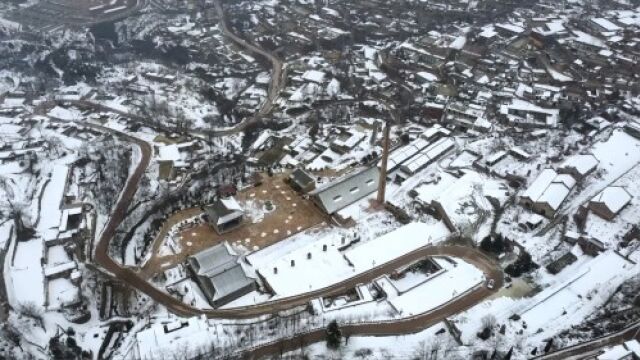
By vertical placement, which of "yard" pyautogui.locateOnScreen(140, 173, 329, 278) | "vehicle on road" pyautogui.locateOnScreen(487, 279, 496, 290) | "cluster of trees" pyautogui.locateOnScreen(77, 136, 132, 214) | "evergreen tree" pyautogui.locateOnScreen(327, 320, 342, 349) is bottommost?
"vehicle on road" pyautogui.locateOnScreen(487, 279, 496, 290)

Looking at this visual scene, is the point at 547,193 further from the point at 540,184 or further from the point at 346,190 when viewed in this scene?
the point at 346,190

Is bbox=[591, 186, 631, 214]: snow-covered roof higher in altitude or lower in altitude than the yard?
higher

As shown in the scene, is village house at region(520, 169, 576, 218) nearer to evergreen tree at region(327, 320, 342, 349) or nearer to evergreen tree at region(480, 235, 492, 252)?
evergreen tree at region(480, 235, 492, 252)

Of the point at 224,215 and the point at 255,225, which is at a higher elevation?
the point at 224,215

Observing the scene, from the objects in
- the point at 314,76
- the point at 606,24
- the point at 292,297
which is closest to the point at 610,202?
the point at 292,297

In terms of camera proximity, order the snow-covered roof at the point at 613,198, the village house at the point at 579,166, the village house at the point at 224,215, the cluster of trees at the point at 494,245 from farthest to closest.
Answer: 1. the village house at the point at 579,166
2. the snow-covered roof at the point at 613,198
3. the village house at the point at 224,215
4. the cluster of trees at the point at 494,245

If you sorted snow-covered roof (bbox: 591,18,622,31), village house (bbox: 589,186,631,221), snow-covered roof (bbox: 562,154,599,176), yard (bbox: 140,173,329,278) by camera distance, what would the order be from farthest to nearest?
snow-covered roof (bbox: 591,18,622,31) < snow-covered roof (bbox: 562,154,599,176) < village house (bbox: 589,186,631,221) < yard (bbox: 140,173,329,278)

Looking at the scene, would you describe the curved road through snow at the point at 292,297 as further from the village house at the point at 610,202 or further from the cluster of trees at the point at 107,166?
the village house at the point at 610,202

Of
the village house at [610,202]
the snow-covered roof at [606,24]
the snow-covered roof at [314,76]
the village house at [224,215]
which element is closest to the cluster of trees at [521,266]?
the village house at [610,202]

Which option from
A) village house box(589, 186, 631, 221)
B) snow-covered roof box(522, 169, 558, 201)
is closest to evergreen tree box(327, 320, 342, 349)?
snow-covered roof box(522, 169, 558, 201)
